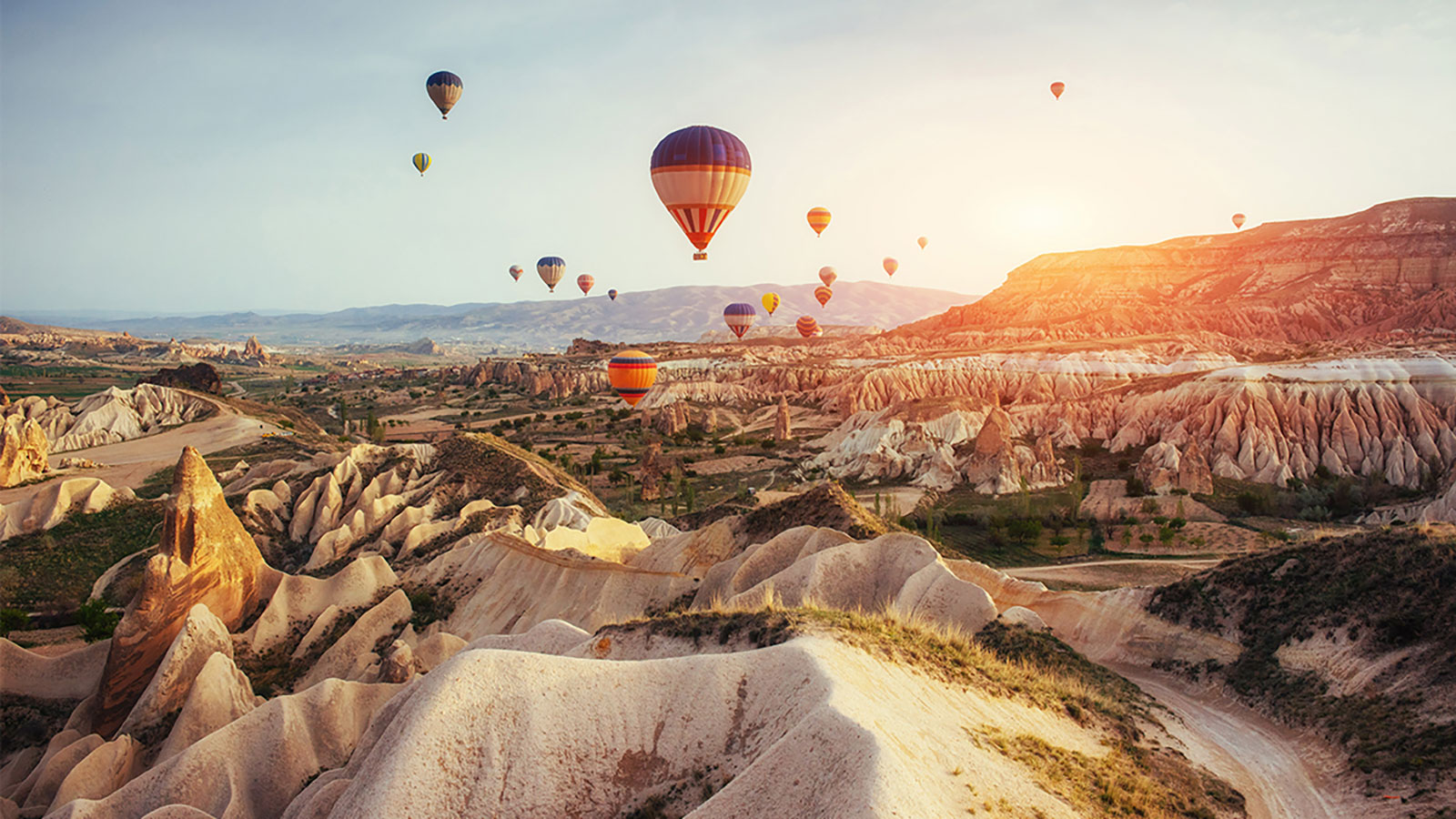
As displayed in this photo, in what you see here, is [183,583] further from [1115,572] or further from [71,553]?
[1115,572]

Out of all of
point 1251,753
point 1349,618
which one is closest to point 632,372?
point 1349,618

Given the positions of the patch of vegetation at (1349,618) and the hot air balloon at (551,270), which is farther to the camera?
the hot air balloon at (551,270)

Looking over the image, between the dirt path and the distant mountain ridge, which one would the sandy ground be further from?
the distant mountain ridge

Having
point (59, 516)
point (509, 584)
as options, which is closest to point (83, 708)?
point (509, 584)

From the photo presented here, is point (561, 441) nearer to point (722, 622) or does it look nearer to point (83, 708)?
point (83, 708)

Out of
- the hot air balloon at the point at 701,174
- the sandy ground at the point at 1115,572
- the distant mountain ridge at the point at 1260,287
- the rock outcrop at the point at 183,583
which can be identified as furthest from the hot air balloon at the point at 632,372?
the distant mountain ridge at the point at 1260,287

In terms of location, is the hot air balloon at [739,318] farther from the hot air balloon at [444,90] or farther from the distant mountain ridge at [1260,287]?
the hot air balloon at [444,90]
